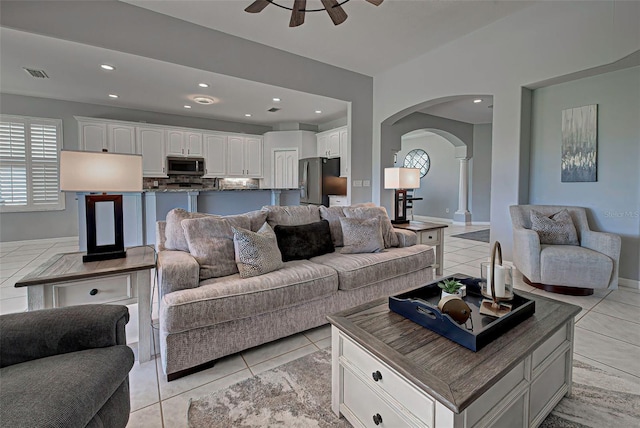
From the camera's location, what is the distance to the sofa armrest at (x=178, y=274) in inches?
70.9

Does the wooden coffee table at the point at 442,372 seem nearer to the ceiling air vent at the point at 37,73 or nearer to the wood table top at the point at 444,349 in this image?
the wood table top at the point at 444,349

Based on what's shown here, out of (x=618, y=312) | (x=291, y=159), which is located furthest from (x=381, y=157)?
(x=618, y=312)

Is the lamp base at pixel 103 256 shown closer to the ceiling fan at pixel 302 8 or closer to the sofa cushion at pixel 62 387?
the sofa cushion at pixel 62 387

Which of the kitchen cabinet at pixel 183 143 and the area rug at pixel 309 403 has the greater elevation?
the kitchen cabinet at pixel 183 143

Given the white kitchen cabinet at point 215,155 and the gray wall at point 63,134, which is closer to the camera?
the gray wall at point 63,134

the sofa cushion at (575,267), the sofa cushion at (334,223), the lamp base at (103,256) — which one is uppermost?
the sofa cushion at (334,223)

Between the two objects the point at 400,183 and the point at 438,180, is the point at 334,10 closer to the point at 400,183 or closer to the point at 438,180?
the point at 400,183

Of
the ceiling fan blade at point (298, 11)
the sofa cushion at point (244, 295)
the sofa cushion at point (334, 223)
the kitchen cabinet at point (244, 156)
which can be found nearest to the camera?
the sofa cushion at point (244, 295)

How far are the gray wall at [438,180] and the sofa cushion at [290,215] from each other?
7.51 meters

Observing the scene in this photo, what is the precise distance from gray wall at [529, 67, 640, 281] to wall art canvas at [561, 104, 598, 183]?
2.0 inches

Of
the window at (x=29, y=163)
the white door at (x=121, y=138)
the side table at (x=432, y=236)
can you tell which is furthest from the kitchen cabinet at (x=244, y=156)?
the side table at (x=432, y=236)

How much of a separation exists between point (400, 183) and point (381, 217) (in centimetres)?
94

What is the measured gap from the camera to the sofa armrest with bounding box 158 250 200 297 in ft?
5.90

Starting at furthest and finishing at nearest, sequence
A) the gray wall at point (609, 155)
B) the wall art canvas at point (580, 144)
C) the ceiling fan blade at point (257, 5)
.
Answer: the wall art canvas at point (580, 144) → the gray wall at point (609, 155) → the ceiling fan blade at point (257, 5)
